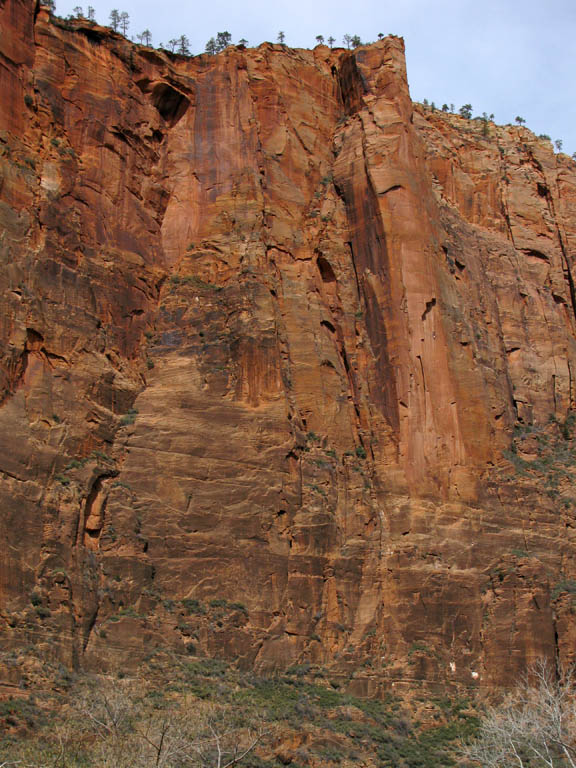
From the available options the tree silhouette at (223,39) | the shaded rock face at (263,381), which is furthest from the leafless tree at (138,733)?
the tree silhouette at (223,39)

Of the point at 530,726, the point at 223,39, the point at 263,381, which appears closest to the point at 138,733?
the point at 530,726

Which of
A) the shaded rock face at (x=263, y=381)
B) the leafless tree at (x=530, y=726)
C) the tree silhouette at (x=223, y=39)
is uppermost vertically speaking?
the tree silhouette at (x=223, y=39)

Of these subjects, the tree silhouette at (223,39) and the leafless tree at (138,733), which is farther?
the tree silhouette at (223,39)

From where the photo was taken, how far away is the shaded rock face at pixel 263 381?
33656 mm

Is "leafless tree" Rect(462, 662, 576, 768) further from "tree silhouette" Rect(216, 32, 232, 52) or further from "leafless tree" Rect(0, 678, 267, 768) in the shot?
"tree silhouette" Rect(216, 32, 232, 52)

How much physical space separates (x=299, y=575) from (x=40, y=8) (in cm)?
2392

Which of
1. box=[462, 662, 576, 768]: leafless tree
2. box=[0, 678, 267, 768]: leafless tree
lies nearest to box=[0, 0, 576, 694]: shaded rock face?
box=[462, 662, 576, 768]: leafless tree

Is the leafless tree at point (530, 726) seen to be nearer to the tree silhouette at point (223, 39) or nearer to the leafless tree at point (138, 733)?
the leafless tree at point (138, 733)

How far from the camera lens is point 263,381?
38344mm

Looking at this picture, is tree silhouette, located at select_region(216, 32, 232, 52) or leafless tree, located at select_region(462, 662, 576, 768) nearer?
leafless tree, located at select_region(462, 662, 576, 768)

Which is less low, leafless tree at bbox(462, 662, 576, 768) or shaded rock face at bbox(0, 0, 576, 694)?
shaded rock face at bbox(0, 0, 576, 694)

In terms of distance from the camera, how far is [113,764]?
76.8ft

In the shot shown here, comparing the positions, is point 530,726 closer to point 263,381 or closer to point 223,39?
point 263,381

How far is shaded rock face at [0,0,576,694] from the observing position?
33656mm
